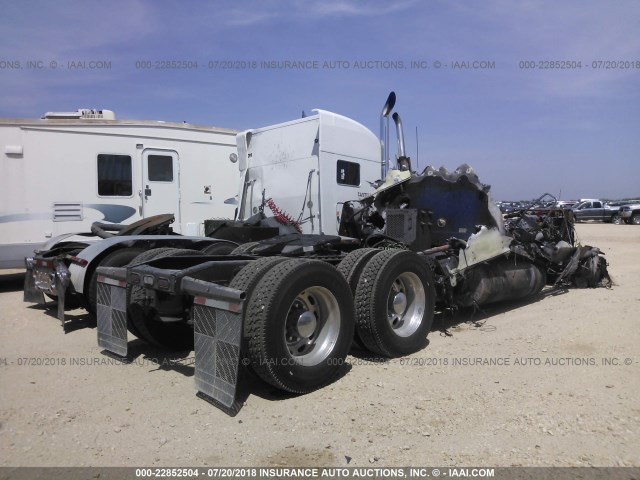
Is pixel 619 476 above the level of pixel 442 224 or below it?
below

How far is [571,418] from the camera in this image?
3770 mm

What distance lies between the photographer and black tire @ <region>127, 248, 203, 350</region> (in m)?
4.92

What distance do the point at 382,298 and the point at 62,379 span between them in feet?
10.4

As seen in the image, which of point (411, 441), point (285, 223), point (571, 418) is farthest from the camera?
point (285, 223)

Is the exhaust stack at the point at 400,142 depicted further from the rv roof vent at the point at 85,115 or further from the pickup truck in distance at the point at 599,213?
the pickup truck in distance at the point at 599,213

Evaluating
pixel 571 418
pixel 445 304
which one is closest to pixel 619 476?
pixel 571 418

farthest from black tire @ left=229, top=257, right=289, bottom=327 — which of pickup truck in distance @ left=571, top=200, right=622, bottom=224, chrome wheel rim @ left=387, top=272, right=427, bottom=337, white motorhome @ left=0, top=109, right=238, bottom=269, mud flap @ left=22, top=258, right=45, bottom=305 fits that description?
pickup truck in distance @ left=571, top=200, right=622, bottom=224

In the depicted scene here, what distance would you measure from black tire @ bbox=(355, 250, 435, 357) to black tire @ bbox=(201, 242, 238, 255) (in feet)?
7.85

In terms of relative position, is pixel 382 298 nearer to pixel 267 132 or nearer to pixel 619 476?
pixel 619 476

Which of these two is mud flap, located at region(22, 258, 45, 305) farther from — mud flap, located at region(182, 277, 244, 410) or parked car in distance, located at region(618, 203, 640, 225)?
parked car in distance, located at region(618, 203, 640, 225)

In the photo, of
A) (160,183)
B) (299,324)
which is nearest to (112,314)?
(299,324)

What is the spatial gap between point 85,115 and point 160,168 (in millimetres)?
2060

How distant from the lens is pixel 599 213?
1391 inches

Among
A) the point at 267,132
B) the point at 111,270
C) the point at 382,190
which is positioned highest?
the point at 267,132
